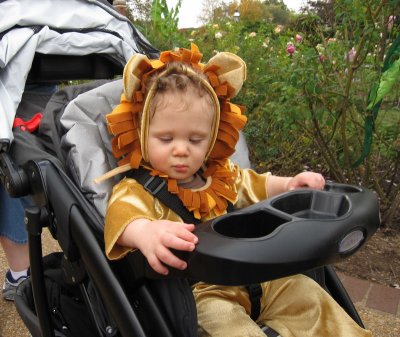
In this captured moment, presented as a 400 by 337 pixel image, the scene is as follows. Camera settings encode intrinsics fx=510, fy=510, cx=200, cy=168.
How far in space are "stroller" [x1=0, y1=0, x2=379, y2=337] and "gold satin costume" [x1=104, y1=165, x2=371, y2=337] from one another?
0.22 ft

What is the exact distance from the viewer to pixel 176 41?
4.82 meters

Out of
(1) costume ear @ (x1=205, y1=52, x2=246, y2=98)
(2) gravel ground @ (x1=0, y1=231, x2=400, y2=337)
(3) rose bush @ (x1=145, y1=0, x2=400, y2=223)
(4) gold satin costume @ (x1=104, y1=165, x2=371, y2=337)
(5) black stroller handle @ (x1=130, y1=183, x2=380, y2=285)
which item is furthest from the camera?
(3) rose bush @ (x1=145, y1=0, x2=400, y2=223)

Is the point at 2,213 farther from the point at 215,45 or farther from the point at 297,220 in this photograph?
the point at 215,45

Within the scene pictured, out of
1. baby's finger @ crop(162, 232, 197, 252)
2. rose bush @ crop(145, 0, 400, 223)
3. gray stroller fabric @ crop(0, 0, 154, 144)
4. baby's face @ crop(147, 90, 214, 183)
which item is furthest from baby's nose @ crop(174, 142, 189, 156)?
rose bush @ crop(145, 0, 400, 223)

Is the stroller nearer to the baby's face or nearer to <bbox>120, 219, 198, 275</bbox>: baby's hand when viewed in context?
<bbox>120, 219, 198, 275</bbox>: baby's hand

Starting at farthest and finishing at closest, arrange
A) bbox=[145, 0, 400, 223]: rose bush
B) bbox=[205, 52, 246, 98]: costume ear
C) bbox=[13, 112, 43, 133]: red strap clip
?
bbox=[145, 0, 400, 223]: rose bush → bbox=[13, 112, 43, 133]: red strap clip → bbox=[205, 52, 246, 98]: costume ear

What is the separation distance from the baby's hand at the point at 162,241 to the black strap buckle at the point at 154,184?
226mm

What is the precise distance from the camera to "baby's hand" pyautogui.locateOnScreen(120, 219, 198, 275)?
1.12 m

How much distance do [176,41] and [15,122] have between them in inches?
129

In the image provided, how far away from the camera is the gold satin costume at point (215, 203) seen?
1421mm

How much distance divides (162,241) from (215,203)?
0.46m

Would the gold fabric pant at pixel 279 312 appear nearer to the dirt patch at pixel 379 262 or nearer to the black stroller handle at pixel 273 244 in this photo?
the black stroller handle at pixel 273 244

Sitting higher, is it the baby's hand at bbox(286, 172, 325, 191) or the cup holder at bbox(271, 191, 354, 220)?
the cup holder at bbox(271, 191, 354, 220)

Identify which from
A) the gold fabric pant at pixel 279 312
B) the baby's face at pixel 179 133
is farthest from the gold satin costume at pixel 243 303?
the baby's face at pixel 179 133
